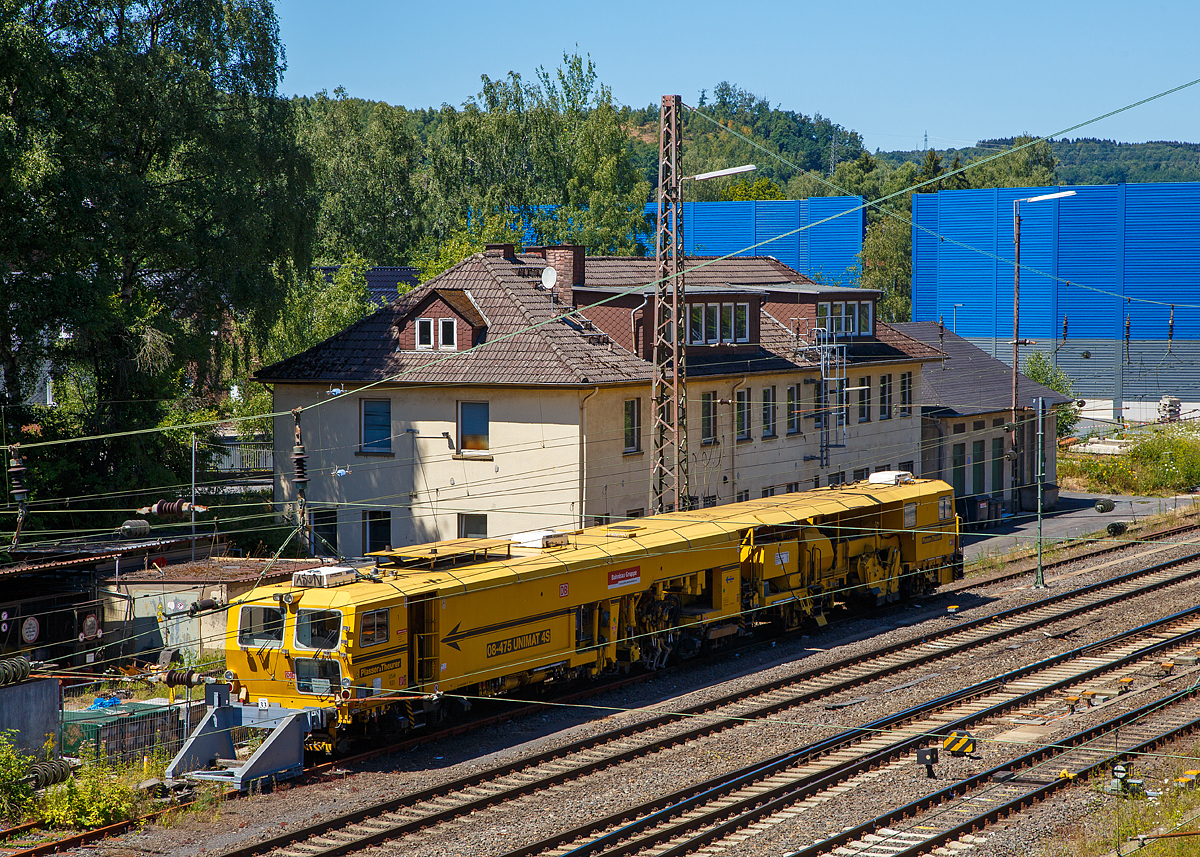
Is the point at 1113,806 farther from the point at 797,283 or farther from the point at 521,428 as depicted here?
the point at 797,283

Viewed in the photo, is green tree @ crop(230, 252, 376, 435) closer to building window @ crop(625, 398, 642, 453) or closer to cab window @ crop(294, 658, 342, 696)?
building window @ crop(625, 398, 642, 453)

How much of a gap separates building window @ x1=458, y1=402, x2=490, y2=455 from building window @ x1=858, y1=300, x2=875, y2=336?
16529mm

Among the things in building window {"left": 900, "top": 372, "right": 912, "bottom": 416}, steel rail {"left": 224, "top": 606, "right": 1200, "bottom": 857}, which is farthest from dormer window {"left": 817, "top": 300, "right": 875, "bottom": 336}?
steel rail {"left": 224, "top": 606, "right": 1200, "bottom": 857}

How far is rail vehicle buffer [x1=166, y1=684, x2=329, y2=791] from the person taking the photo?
17953mm

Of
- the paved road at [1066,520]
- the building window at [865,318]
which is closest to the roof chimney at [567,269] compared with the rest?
the building window at [865,318]

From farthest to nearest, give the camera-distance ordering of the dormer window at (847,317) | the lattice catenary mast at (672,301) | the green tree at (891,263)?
the green tree at (891,263)
the dormer window at (847,317)
the lattice catenary mast at (672,301)

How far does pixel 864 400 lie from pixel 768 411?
237 inches

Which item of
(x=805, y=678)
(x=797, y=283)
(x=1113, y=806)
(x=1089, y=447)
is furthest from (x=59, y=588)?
(x=1089, y=447)

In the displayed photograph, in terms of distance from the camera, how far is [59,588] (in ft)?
87.1

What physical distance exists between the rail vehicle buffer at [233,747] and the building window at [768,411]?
22830 mm

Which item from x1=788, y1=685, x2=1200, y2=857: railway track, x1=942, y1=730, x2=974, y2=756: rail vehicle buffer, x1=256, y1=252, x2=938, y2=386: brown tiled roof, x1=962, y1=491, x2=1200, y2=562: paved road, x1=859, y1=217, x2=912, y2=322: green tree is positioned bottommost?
x1=788, y1=685, x2=1200, y2=857: railway track

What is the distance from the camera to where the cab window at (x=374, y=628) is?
1894 cm

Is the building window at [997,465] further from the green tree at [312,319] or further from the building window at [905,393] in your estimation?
the green tree at [312,319]

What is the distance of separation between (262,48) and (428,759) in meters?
26.1
